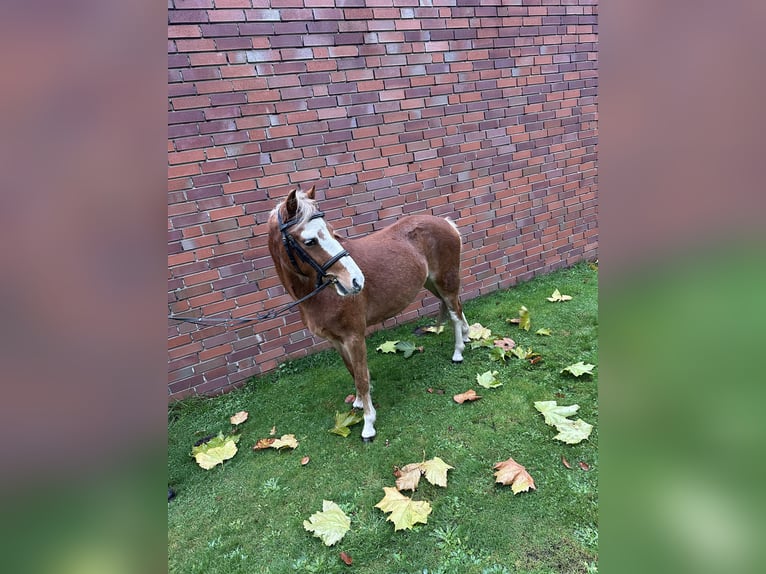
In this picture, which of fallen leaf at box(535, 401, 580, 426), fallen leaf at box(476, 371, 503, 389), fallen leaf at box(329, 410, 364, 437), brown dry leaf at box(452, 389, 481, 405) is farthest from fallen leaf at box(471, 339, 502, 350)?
fallen leaf at box(329, 410, 364, 437)

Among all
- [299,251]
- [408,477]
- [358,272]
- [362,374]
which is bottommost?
[408,477]

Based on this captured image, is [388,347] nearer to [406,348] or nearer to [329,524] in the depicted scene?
[406,348]

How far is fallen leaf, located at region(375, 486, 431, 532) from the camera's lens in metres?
2.25

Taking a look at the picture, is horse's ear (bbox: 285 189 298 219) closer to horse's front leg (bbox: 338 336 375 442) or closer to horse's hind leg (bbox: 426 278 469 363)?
horse's front leg (bbox: 338 336 375 442)

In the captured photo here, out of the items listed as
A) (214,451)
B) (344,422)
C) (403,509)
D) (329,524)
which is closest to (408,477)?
(403,509)

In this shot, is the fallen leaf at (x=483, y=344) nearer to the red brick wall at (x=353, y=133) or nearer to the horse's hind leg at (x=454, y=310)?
the horse's hind leg at (x=454, y=310)

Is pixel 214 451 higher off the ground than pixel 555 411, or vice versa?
pixel 555 411

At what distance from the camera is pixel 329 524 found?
7.59 feet

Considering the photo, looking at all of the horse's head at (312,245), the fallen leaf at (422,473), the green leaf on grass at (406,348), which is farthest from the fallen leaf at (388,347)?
the horse's head at (312,245)

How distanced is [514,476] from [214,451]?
2.11m

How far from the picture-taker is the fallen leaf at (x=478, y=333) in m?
4.08
